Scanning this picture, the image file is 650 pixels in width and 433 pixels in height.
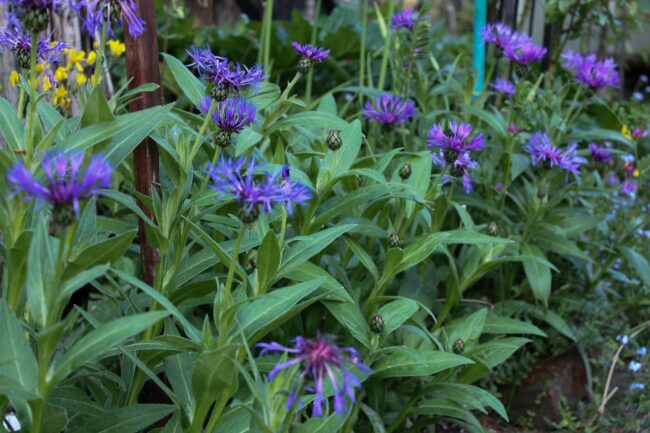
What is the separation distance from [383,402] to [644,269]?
3.92 feet

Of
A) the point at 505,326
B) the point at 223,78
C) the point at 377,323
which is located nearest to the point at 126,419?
the point at 377,323

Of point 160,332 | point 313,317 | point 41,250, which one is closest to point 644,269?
point 313,317

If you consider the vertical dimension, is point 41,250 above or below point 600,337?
above

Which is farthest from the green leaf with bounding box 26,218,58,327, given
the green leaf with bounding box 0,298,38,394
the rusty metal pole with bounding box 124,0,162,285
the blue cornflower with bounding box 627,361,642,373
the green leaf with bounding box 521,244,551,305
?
the blue cornflower with bounding box 627,361,642,373

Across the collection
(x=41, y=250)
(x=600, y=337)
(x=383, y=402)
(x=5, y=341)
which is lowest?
(x=600, y=337)

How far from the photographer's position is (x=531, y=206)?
2.86m

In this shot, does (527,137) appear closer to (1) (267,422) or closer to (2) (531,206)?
(2) (531,206)

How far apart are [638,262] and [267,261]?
67.7 inches

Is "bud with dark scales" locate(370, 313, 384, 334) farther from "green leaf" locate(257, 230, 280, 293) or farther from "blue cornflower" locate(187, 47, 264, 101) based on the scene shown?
"blue cornflower" locate(187, 47, 264, 101)

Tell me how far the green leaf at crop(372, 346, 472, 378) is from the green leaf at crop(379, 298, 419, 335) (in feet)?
0.21

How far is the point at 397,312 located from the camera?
6.81 feet

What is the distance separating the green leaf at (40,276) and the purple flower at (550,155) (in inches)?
71.2

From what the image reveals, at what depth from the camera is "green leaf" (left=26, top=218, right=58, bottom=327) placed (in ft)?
4.53

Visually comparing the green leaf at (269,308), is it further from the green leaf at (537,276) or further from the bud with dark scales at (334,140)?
the green leaf at (537,276)
